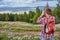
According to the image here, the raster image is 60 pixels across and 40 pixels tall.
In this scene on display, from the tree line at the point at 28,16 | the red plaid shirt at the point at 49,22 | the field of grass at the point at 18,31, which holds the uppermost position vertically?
the tree line at the point at 28,16

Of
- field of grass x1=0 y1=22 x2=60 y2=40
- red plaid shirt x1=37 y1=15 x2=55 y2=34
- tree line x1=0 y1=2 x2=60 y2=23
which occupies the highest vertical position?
tree line x1=0 y1=2 x2=60 y2=23

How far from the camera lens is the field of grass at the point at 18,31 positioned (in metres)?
1.99

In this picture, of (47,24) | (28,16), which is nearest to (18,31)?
(28,16)

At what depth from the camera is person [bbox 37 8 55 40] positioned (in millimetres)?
1922

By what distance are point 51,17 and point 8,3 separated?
19.1 inches

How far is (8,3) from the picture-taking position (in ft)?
6.68

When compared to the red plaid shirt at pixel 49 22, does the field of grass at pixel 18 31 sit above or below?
below

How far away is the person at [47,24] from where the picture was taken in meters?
1.92

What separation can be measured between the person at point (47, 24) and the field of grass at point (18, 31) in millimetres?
70

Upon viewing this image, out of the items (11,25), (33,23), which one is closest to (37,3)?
(33,23)

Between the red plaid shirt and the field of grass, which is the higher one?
the red plaid shirt

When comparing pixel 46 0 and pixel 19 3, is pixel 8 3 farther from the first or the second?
pixel 46 0

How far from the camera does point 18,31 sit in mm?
2012

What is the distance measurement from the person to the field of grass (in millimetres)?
70
